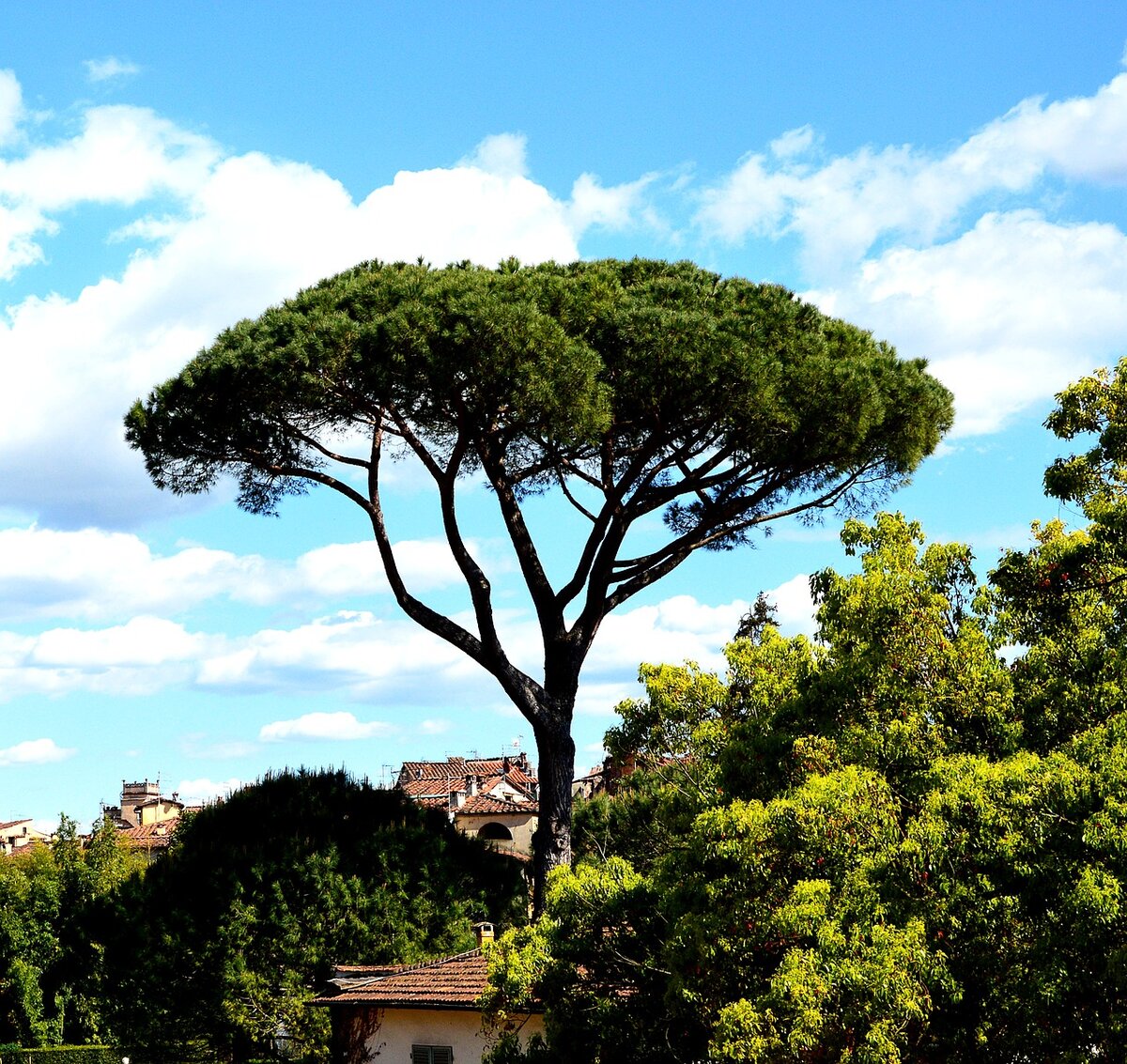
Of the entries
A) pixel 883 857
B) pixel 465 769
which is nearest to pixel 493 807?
pixel 465 769

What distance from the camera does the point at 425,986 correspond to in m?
20.6

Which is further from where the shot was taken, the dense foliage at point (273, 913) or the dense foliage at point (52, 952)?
the dense foliage at point (52, 952)

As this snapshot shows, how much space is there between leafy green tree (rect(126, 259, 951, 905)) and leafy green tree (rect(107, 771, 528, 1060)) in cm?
417

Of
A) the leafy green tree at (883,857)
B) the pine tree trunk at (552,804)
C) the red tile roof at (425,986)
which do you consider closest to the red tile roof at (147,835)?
the red tile roof at (425,986)

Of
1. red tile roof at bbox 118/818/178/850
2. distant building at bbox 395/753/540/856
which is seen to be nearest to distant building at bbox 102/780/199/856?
red tile roof at bbox 118/818/178/850

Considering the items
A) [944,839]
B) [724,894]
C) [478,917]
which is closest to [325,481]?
[478,917]

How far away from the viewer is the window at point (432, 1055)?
20350 millimetres

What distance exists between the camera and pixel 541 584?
874 inches

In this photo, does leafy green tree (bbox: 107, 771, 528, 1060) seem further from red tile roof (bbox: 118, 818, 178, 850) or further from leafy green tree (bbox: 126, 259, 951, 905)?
red tile roof (bbox: 118, 818, 178, 850)

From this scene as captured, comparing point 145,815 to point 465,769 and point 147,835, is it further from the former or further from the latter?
point 465,769

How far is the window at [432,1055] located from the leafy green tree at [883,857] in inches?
326

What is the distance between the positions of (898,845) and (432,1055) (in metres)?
13.1

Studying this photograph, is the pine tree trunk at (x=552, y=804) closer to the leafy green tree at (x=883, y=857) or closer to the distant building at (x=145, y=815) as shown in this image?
the leafy green tree at (x=883, y=857)

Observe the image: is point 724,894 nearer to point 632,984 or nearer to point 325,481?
point 632,984
